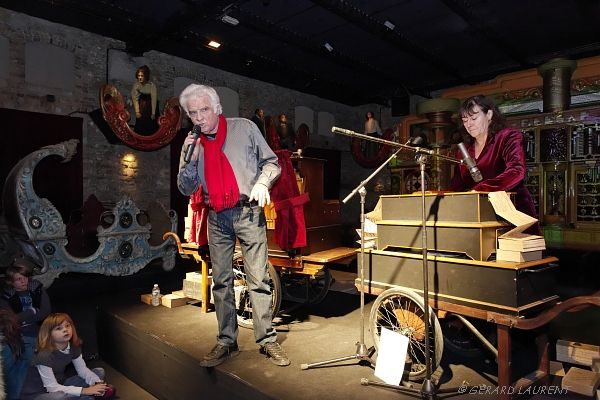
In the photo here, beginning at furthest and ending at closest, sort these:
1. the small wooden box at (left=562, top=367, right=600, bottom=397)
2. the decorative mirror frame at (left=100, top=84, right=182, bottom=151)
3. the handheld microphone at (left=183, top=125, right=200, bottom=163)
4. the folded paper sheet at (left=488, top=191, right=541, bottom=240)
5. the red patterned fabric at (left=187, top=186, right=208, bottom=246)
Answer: the decorative mirror frame at (left=100, top=84, right=182, bottom=151) < the red patterned fabric at (left=187, top=186, right=208, bottom=246) < the handheld microphone at (left=183, top=125, right=200, bottom=163) < the small wooden box at (left=562, top=367, right=600, bottom=397) < the folded paper sheet at (left=488, top=191, right=541, bottom=240)

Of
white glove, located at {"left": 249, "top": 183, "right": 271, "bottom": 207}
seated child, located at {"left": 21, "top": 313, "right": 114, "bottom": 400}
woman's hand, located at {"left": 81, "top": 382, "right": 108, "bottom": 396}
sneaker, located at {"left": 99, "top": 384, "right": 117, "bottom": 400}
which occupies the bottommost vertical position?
sneaker, located at {"left": 99, "top": 384, "right": 117, "bottom": 400}

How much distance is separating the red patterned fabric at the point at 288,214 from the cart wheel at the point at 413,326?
1.12 metres

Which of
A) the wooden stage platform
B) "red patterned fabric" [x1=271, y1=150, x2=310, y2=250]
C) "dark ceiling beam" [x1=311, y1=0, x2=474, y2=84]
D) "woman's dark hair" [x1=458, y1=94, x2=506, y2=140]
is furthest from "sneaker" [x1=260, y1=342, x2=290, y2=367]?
"dark ceiling beam" [x1=311, y1=0, x2=474, y2=84]

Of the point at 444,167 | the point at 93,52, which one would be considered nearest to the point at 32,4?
the point at 93,52

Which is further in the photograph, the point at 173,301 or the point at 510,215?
the point at 173,301

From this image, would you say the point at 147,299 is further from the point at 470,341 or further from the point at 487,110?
the point at 487,110

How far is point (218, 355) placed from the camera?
2986 millimetres

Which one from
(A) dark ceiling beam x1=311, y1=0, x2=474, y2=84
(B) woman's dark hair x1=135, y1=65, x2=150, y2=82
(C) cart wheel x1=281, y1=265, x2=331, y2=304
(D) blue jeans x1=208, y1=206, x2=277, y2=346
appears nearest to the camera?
(D) blue jeans x1=208, y1=206, x2=277, y2=346

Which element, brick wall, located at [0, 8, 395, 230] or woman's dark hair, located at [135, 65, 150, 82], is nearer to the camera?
brick wall, located at [0, 8, 395, 230]

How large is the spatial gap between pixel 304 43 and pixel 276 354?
7.30 metres

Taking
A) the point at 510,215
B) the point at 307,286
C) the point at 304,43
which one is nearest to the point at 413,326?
the point at 510,215

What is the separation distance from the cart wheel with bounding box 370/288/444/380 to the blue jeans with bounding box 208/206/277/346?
781mm

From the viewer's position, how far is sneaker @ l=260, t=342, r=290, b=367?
9.52 ft

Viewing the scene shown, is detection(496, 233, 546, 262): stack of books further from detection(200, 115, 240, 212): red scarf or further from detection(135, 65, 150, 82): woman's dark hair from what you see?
detection(135, 65, 150, 82): woman's dark hair
